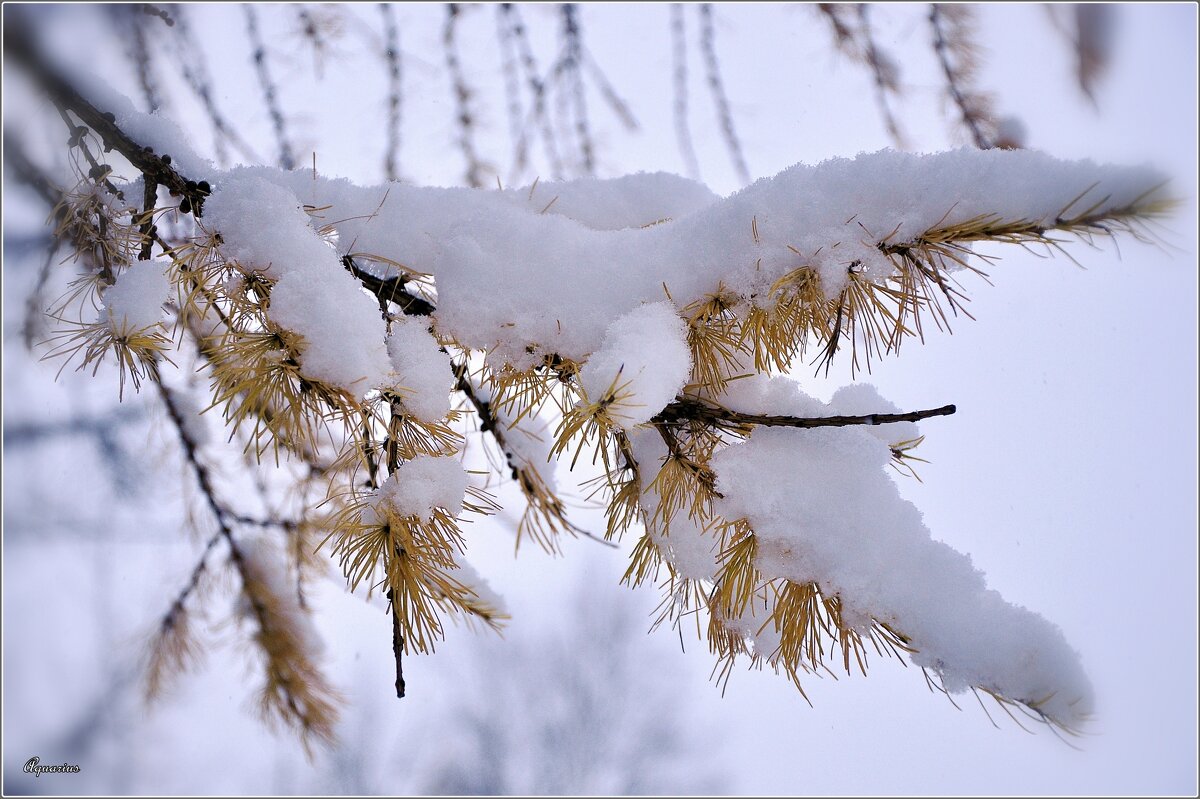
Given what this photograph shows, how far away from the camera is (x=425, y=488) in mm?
576

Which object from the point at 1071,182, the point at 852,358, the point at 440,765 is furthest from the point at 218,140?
the point at 440,765

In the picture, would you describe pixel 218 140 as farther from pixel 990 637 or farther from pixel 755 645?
pixel 990 637

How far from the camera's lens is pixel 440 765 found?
7047 mm

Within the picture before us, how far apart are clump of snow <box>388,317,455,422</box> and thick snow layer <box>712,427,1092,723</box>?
0.90 feet

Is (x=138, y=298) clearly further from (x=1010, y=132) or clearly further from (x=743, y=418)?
(x=1010, y=132)

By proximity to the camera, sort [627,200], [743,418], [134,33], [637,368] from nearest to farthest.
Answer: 1. [637,368]
2. [743,418]
3. [627,200]
4. [134,33]

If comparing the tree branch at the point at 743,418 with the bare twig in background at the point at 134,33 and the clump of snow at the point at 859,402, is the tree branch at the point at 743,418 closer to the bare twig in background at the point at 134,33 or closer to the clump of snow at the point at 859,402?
the clump of snow at the point at 859,402

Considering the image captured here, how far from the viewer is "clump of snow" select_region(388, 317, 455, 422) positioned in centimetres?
57

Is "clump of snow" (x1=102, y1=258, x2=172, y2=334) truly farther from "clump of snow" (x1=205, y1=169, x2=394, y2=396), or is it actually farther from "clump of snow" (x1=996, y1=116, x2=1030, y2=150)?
"clump of snow" (x1=996, y1=116, x2=1030, y2=150)

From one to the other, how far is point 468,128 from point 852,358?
1426mm

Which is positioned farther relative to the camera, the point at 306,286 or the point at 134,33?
the point at 134,33

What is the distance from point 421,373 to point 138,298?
0.26 meters

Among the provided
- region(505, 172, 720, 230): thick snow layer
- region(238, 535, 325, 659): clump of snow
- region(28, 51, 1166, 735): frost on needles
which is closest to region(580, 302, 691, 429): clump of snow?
region(28, 51, 1166, 735): frost on needles

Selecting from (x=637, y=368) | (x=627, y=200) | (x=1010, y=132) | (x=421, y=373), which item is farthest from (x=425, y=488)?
(x=1010, y=132)
